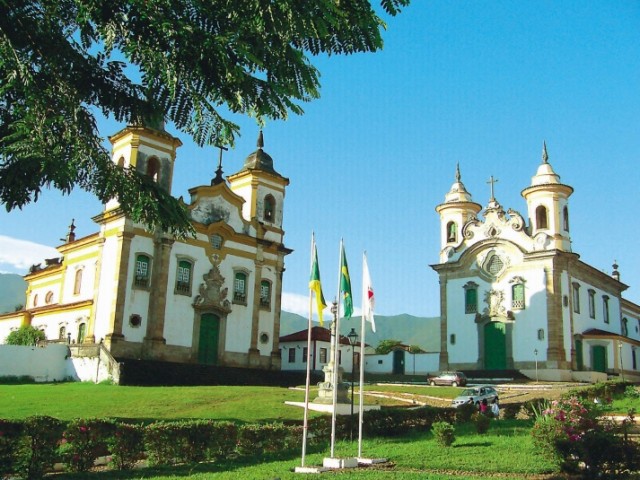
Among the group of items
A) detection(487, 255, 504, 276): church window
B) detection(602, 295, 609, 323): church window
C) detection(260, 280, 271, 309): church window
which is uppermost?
detection(487, 255, 504, 276): church window

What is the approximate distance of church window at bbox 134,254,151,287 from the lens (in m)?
35.0

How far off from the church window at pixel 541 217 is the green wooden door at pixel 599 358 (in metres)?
9.24

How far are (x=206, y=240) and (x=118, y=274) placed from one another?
601 centimetres

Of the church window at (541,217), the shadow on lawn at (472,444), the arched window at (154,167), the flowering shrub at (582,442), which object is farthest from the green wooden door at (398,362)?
the flowering shrub at (582,442)

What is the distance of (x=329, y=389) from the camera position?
83.5 ft

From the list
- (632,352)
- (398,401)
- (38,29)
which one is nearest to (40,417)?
(38,29)

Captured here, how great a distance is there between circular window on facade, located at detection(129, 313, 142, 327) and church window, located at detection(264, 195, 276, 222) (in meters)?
11.5

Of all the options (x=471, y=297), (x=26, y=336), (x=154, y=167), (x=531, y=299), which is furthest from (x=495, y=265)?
(x=26, y=336)

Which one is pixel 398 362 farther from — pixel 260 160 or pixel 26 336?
pixel 26 336

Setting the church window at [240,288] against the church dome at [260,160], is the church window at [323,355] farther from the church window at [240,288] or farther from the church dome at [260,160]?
the church dome at [260,160]

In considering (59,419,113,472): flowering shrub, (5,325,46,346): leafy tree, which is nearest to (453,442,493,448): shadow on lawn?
(59,419,113,472): flowering shrub

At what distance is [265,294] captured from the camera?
1639 inches

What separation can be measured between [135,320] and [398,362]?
77.5ft

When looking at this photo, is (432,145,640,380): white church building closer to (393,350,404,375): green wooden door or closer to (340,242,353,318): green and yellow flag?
(393,350,404,375): green wooden door
